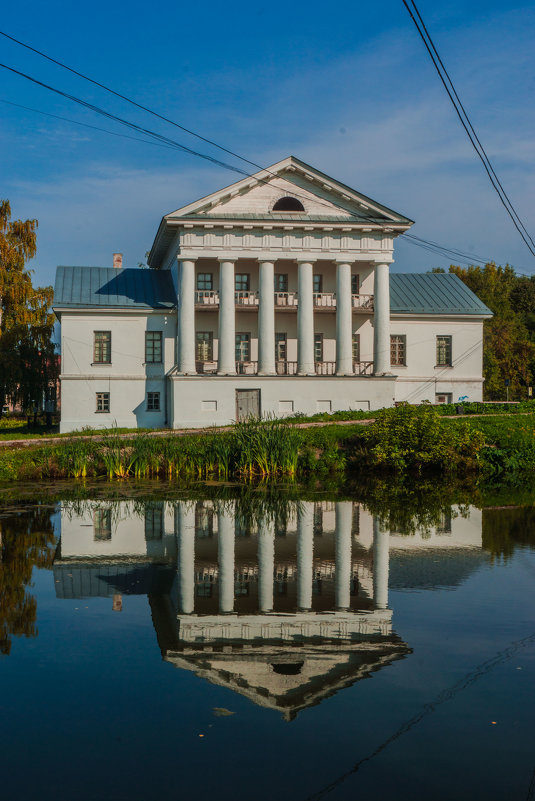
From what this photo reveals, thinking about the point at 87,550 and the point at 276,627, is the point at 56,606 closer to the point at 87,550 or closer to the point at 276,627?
the point at 276,627

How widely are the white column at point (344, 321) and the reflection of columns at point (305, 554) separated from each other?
67.6ft

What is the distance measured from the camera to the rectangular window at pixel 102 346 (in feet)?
133

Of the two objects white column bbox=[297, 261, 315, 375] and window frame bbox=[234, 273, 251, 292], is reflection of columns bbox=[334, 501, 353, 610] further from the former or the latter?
window frame bbox=[234, 273, 251, 292]

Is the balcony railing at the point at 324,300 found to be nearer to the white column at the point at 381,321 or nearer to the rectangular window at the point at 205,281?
the white column at the point at 381,321

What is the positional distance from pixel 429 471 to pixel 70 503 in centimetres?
1267

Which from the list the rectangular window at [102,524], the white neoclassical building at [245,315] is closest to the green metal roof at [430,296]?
the white neoclassical building at [245,315]

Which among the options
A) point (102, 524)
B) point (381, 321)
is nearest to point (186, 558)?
point (102, 524)

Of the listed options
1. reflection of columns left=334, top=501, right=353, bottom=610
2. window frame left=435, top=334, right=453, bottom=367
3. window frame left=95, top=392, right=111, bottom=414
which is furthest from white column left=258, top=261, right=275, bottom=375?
reflection of columns left=334, top=501, right=353, bottom=610

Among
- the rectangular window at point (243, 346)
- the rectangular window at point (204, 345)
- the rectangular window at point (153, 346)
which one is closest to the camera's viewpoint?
the rectangular window at point (153, 346)

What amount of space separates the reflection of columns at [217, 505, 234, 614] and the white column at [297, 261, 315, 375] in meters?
21.1

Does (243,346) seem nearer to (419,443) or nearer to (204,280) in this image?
(204,280)

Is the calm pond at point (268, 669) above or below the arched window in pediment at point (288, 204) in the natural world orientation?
below

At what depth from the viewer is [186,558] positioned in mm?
13453

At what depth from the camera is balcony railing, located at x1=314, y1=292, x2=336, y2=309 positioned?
41.4 meters
